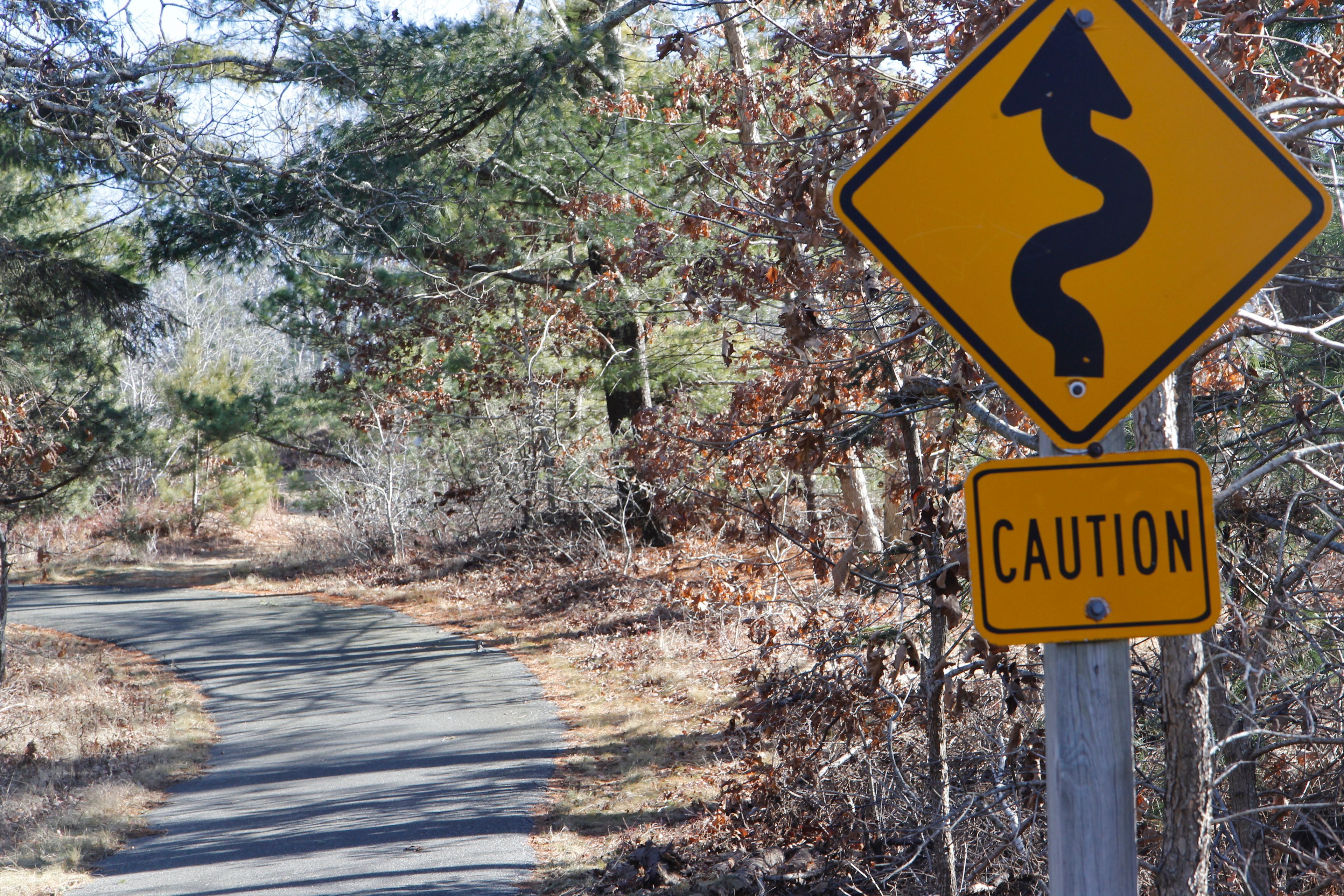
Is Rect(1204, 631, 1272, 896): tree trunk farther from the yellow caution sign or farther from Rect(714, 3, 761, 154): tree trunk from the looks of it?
Rect(714, 3, 761, 154): tree trunk

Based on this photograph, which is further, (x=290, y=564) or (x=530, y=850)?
(x=290, y=564)

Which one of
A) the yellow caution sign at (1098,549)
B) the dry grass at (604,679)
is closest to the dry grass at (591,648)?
the dry grass at (604,679)

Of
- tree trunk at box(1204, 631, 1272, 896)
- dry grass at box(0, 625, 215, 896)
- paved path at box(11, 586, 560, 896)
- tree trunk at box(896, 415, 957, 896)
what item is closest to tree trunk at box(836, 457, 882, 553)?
tree trunk at box(896, 415, 957, 896)

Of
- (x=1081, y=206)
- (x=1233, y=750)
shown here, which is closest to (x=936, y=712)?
(x=1233, y=750)

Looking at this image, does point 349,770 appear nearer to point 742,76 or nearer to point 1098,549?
point 742,76

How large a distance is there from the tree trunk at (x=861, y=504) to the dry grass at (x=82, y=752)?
6157mm

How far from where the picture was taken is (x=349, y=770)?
9.21 meters

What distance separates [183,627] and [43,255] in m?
7.43

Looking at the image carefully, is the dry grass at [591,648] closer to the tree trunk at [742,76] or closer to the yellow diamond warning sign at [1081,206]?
the tree trunk at [742,76]

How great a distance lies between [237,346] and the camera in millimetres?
62250

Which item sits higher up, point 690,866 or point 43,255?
point 43,255

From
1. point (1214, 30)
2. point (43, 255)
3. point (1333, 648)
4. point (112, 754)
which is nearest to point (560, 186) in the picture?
point (43, 255)

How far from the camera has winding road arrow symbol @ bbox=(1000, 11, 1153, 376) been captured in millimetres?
1776

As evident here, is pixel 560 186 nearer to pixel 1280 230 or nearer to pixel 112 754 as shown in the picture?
pixel 112 754
